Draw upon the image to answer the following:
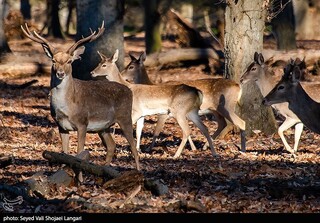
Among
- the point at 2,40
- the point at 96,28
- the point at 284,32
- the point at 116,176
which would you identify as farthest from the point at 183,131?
the point at 284,32

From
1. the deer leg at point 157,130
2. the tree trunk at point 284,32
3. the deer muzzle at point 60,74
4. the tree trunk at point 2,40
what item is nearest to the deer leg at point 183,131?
the deer leg at point 157,130

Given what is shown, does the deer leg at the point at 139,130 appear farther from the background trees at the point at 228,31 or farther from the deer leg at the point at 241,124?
the background trees at the point at 228,31

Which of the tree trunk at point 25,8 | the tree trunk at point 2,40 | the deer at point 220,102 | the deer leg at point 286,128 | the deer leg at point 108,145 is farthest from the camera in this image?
the tree trunk at point 25,8

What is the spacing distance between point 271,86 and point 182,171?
14.7 ft

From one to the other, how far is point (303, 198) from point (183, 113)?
183 inches

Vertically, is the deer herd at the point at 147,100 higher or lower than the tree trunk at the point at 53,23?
higher

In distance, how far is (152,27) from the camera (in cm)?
2844

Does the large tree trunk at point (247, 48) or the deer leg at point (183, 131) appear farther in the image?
the large tree trunk at point (247, 48)

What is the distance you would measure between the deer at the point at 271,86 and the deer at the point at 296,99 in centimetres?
25

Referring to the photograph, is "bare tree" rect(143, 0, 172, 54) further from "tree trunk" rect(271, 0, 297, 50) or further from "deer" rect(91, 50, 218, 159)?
"deer" rect(91, 50, 218, 159)

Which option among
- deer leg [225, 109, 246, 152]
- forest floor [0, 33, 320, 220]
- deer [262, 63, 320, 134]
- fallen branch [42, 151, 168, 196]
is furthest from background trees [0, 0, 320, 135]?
fallen branch [42, 151, 168, 196]

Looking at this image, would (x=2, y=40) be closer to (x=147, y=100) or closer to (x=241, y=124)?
(x=147, y=100)

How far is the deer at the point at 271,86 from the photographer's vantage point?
44.8 feet

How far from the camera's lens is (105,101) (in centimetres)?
1130
